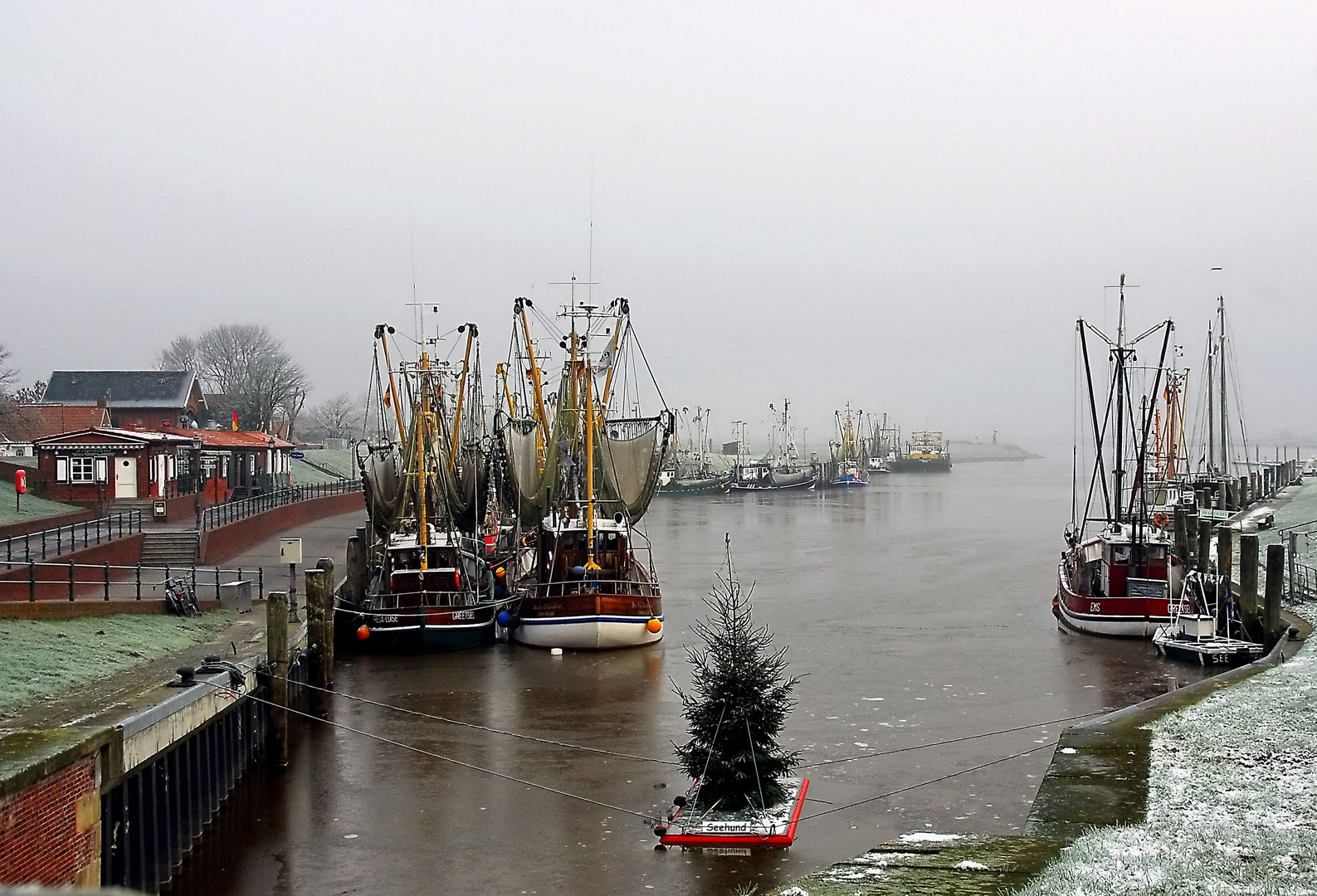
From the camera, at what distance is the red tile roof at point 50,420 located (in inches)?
2763

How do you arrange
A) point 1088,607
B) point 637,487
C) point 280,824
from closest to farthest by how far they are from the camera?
point 280,824
point 1088,607
point 637,487

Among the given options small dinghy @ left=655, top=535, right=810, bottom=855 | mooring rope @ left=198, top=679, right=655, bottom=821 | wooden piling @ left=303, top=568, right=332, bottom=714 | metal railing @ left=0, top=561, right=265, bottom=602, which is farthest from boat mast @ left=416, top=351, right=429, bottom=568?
small dinghy @ left=655, top=535, right=810, bottom=855

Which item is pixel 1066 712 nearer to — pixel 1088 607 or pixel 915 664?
pixel 915 664

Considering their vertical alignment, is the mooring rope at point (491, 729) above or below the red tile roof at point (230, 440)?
below

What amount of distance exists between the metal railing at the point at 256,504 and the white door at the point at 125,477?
2773mm

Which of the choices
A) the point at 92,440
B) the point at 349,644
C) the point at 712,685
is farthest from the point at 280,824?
the point at 92,440

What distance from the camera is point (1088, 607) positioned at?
37.6 metres

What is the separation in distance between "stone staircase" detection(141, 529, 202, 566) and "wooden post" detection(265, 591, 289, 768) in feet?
64.0

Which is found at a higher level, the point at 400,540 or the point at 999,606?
the point at 400,540

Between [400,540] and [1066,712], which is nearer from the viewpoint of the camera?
[1066,712]

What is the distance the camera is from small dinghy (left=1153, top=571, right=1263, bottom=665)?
101ft

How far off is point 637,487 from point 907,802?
22.6 m

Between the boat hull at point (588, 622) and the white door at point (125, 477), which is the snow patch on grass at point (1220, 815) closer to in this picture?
the boat hull at point (588, 622)

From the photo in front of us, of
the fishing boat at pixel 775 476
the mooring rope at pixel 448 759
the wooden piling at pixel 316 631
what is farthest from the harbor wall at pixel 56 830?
the fishing boat at pixel 775 476
